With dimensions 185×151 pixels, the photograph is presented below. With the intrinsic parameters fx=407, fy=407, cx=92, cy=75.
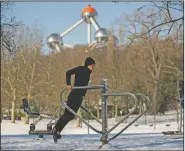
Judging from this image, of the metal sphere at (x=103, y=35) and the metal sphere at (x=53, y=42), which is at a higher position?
the metal sphere at (x=103, y=35)

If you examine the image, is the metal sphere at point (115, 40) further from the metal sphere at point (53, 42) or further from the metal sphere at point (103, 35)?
the metal sphere at point (53, 42)

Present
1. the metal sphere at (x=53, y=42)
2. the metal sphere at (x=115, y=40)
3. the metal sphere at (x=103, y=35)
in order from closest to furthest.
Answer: the metal sphere at (x=53, y=42)
the metal sphere at (x=115, y=40)
the metal sphere at (x=103, y=35)

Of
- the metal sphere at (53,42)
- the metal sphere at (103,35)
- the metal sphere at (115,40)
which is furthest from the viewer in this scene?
the metal sphere at (103,35)

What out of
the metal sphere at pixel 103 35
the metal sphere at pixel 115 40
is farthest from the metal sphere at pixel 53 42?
the metal sphere at pixel 103 35

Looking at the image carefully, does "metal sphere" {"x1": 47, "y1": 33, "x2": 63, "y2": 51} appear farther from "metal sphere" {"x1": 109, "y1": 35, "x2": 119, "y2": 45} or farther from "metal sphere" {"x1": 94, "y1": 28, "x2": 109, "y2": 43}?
"metal sphere" {"x1": 94, "y1": 28, "x2": 109, "y2": 43}

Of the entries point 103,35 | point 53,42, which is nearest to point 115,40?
point 103,35

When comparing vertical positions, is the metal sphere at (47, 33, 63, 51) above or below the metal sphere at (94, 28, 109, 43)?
below

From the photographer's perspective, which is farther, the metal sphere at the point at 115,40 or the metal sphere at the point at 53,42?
the metal sphere at the point at 115,40

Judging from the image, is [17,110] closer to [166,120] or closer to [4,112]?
[4,112]

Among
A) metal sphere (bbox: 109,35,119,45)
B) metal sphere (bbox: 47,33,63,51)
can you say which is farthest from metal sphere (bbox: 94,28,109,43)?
metal sphere (bbox: 47,33,63,51)

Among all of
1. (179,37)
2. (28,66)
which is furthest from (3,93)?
(179,37)

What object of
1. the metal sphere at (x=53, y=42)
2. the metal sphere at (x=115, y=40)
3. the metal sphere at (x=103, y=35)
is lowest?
the metal sphere at (x=53, y=42)

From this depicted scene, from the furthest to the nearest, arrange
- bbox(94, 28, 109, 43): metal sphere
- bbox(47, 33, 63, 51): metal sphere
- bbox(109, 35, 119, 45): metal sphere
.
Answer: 1. bbox(94, 28, 109, 43): metal sphere
2. bbox(109, 35, 119, 45): metal sphere
3. bbox(47, 33, 63, 51): metal sphere

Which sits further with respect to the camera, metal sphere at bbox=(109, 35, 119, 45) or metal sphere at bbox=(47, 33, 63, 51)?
metal sphere at bbox=(109, 35, 119, 45)
